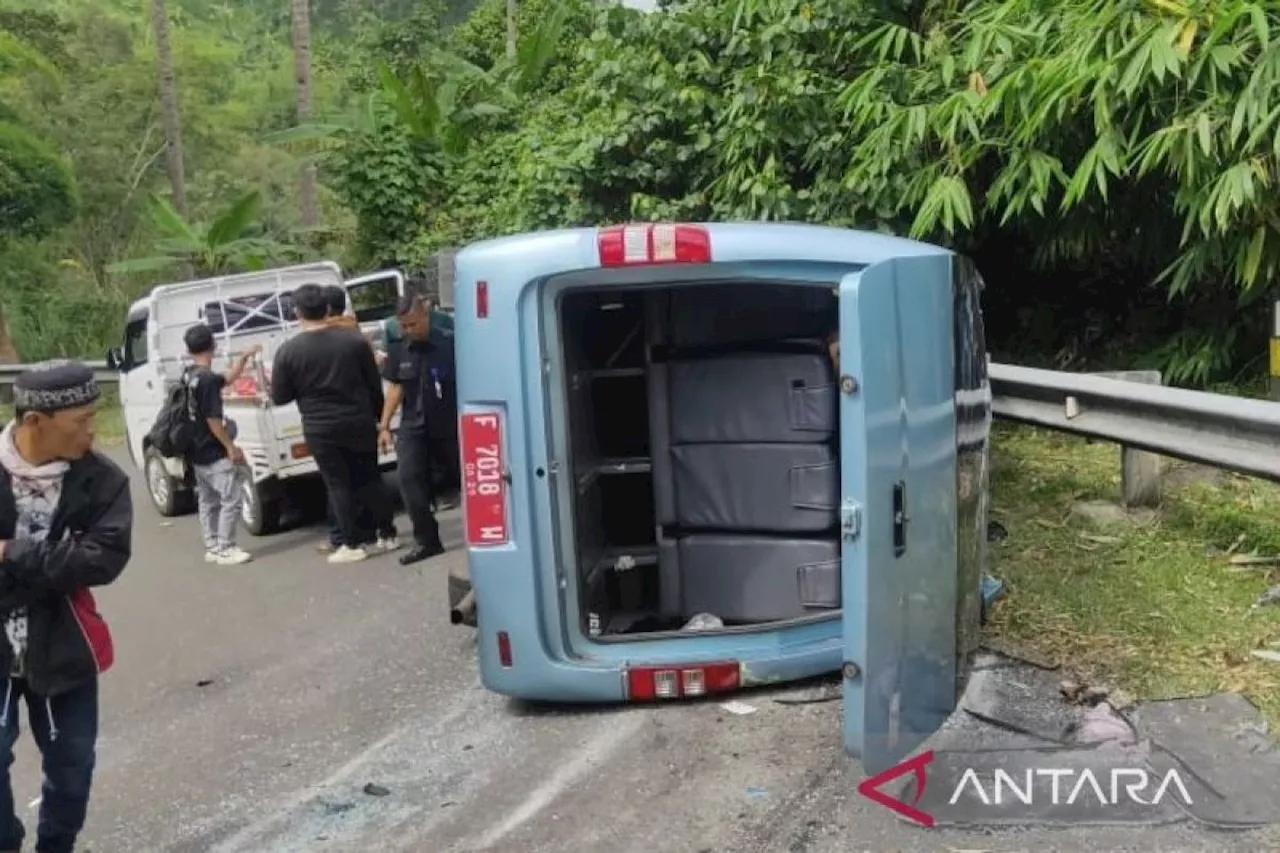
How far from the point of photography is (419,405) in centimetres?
793

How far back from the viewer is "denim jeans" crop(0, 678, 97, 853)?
3.91 metres

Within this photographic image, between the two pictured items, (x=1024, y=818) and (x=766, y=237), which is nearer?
(x=1024, y=818)

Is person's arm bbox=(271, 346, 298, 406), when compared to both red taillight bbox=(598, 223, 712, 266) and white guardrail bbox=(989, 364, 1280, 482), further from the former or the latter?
white guardrail bbox=(989, 364, 1280, 482)

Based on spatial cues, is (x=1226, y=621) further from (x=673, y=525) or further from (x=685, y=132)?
(x=685, y=132)

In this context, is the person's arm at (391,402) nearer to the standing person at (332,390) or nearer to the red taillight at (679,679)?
the standing person at (332,390)

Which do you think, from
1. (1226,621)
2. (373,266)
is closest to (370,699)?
(1226,621)

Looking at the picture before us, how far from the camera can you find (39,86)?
94.6 feet

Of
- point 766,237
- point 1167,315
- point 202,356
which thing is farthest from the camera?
point 1167,315

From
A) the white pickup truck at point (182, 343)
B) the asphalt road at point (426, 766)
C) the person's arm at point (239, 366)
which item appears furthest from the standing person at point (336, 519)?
the asphalt road at point (426, 766)

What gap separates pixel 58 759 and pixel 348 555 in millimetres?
4456

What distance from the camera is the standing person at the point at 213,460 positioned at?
849 centimetres

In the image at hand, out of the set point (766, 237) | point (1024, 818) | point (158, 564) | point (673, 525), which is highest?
point (766, 237)

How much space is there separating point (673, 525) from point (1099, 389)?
2.30 meters

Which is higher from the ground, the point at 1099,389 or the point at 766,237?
the point at 766,237
